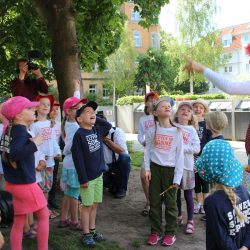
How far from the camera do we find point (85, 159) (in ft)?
15.7

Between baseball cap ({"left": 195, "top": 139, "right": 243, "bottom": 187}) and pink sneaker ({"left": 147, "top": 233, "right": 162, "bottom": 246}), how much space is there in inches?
106

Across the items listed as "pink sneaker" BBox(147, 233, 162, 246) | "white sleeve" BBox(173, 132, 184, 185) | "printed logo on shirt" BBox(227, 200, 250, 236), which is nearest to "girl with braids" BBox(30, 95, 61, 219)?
"pink sneaker" BBox(147, 233, 162, 246)

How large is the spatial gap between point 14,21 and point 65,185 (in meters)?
6.90

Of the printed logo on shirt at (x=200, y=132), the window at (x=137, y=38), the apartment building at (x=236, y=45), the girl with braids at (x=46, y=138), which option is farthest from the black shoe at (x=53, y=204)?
the apartment building at (x=236, y=45)

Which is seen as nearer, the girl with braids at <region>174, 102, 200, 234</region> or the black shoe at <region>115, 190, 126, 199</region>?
the girl with braids at <region>174, 102, 200, 234</region>

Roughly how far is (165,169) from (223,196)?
2520 millimetres

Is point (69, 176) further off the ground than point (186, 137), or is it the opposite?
point (186, 137)

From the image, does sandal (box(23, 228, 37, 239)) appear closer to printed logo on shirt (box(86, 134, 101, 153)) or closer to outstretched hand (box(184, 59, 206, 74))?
printed logo on shirt (box(86, 134, 101, 153))

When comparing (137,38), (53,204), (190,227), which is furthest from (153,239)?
(137,38)

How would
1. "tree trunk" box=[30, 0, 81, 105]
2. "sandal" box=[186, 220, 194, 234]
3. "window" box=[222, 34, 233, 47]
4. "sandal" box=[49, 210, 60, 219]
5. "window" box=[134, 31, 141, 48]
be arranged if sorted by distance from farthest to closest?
"window" box=[222, 34, 233, 47]
"window" box=[134, 31, 141, 48]
"tree trunk" box=[30, 0, 81, 105]
"sandal" box=[49, 210, 60, 219]
"sandal" box=[186, 220, 194, 234]

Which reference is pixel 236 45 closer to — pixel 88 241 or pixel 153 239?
pixel 153 239

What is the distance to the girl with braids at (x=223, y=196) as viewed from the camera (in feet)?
8.05

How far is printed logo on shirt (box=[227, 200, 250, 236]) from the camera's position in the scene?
250 centimetres

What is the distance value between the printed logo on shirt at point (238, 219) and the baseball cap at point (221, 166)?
0.58ft
